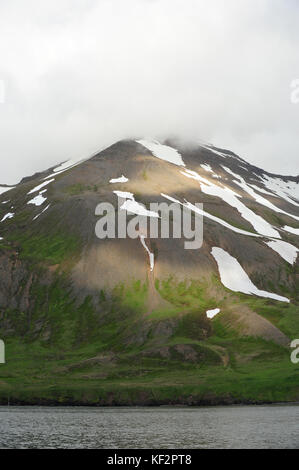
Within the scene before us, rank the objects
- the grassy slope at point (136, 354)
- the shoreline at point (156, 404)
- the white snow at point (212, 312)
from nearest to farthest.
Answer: the shoreline at point (156, 404)
the grassy slope at point (136, 354)
the white snow at point (212, 312)

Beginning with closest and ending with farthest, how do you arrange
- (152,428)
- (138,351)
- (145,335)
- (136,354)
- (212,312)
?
1. (152,428)
2. (136,354)
3. (138,351)
4. (145,335)
5. (212,312)

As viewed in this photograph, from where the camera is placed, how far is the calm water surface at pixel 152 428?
7088cm

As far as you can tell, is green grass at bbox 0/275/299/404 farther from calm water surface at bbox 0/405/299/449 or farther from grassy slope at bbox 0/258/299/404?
calm water surface at bbox 0/405/299/449

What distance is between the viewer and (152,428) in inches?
3354

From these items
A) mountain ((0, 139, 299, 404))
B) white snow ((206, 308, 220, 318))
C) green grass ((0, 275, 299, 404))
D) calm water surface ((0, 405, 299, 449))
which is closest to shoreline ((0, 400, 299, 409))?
mountain ((0, 139, 299, 404))

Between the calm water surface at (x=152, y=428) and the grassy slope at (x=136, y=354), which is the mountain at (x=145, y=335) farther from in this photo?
the calm water surface at (x=152, y=428)

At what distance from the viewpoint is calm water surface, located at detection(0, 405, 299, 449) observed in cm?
7088

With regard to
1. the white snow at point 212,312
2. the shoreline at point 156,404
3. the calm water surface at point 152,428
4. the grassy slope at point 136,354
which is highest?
the white snow at point 212,312

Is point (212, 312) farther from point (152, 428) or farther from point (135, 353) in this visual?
point (152, 428)

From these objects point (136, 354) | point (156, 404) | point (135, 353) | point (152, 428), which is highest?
point (135, 353)

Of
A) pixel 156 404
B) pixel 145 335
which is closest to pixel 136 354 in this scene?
pixel 145 335

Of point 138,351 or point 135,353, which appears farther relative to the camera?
point 138,351

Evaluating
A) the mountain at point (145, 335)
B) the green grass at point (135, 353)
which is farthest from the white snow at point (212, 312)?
the green grass at point (135, 353)

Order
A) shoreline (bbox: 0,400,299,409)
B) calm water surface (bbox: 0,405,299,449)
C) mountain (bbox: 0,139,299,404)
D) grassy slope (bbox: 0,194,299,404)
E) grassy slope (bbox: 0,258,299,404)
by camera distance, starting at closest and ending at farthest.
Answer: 1. calm water surface (bbox: 0,405,299,449)
2. shoreline (bbox: 0,400,299,409)
3. grassy slope (bbox: 0,258,299,404)
4. grassy slope (bbox: 0,194,299,404)
5. mountain (bbox: 0,139,299,404)
